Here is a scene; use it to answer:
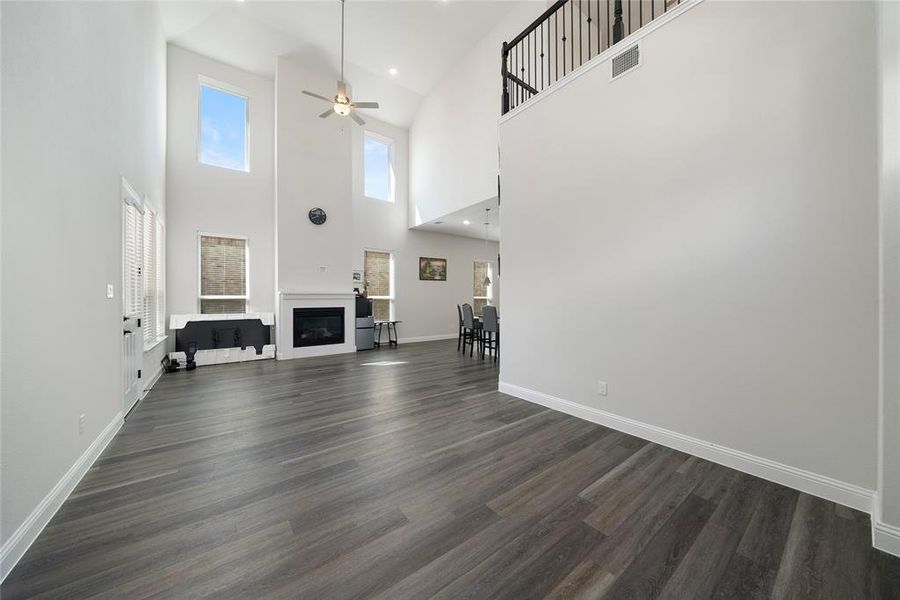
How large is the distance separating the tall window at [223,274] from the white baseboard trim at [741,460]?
243 inches

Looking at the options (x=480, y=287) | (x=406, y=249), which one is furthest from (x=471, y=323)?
(x=480, y=287)

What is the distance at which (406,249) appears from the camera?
336 inches

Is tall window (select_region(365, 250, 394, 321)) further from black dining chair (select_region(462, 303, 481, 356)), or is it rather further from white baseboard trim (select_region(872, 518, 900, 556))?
white baseboard trim (select_region(872, 518, 900, 556))

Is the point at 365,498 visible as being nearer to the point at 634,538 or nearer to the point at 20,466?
the point at 634,538

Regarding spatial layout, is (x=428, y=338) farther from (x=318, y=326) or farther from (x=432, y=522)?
(x=432, y=522)

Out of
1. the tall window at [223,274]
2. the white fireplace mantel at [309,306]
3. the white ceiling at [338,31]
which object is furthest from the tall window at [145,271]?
the white ceiling at [338,31]

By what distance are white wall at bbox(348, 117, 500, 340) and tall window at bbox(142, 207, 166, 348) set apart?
11.5ft

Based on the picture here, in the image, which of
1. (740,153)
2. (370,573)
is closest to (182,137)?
(370,573)

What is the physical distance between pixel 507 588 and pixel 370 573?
56cm

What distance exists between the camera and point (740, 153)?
2195 mm

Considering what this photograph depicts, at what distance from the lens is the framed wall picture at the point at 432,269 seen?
8781mm

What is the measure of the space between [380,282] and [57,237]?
6.42m

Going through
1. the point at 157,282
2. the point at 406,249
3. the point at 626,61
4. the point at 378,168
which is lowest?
the point at 157,282

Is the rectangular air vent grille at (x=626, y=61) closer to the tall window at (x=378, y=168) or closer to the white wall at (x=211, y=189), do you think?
the tall window at (x=378, y=168)
